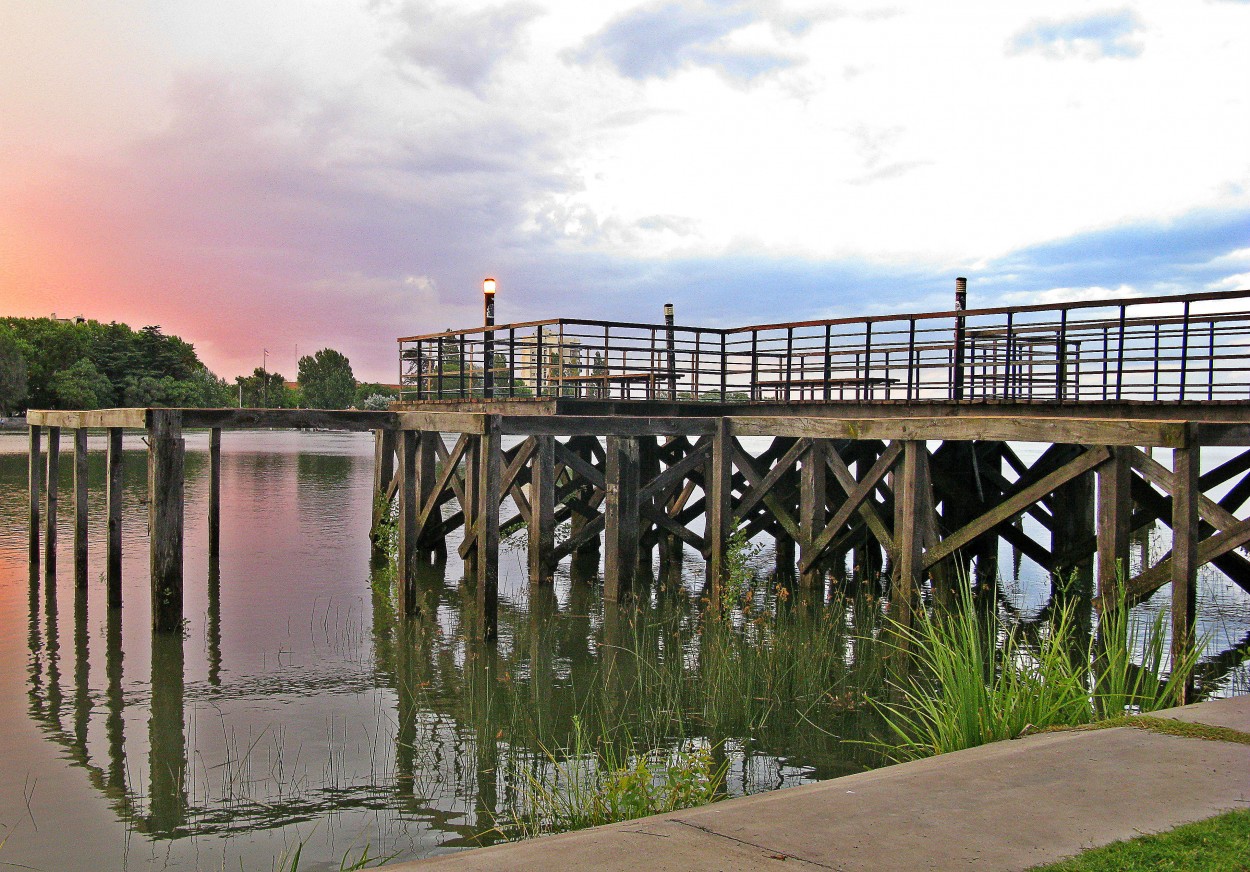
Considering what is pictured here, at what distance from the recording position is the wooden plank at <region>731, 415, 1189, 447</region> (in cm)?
952

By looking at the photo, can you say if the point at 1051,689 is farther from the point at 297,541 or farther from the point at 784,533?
the point at 297,541

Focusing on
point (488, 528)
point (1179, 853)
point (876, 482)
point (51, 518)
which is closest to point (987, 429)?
point (876, 482)

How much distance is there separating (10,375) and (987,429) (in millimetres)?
97381

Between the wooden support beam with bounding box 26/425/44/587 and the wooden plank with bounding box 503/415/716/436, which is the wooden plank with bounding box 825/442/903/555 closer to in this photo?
the wooden plank with bounding box 503/415/716/436

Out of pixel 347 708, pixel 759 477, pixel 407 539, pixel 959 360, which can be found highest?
pixel 959 360

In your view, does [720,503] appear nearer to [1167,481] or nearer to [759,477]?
[759,477]

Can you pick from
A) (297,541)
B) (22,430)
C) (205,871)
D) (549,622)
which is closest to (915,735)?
(205,871)

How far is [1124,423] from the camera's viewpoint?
9.78 m

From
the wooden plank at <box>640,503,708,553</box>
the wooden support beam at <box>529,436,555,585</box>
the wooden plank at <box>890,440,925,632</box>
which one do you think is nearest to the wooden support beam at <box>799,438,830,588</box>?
the wooden plank at <box>640,503,708,553</box>

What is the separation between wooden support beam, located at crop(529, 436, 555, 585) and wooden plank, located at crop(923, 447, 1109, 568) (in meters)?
5.53

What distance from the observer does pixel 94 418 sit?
15484 millimetres

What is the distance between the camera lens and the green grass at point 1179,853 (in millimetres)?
3975

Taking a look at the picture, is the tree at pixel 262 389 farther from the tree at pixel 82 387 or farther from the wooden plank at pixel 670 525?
the wooden plank at pixel 670 525

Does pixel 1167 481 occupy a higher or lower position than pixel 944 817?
higher
